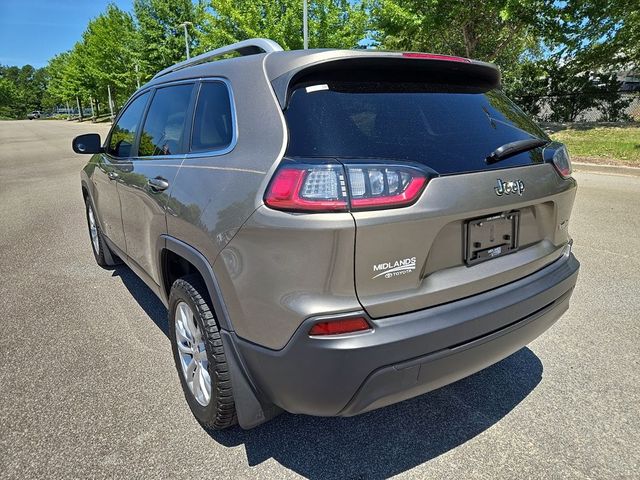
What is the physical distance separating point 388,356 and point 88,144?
350 centimetres

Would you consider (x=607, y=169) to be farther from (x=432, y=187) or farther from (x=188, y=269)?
(x=188, y=269)

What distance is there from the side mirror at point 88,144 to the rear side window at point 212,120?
1.98 m

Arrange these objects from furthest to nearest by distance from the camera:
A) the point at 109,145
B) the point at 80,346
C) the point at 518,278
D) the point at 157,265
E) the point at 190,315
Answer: the point at 109,145 → the point at 80,346 → the point at 157,265 → the point at 190,315 → the point at 518,278

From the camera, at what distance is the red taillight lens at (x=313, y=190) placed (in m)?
1.60

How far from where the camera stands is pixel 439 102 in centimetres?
215

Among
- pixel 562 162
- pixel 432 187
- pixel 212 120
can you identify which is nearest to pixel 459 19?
pixel 562 162

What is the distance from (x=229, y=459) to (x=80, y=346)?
5.46ft

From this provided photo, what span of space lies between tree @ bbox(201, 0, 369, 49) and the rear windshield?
66.5ft

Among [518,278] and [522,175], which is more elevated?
[522,175]

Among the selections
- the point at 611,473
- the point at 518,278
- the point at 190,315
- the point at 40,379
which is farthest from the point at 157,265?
the point at 611,473

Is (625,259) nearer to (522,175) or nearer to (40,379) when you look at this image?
(522,175)

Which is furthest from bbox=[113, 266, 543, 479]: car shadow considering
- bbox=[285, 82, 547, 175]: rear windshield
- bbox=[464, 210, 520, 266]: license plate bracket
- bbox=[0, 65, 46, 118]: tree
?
bbox=[0, 65, 46, 118]: tree

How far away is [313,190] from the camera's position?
5.32 feet

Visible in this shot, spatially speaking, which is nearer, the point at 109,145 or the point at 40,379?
the point at 40,379
